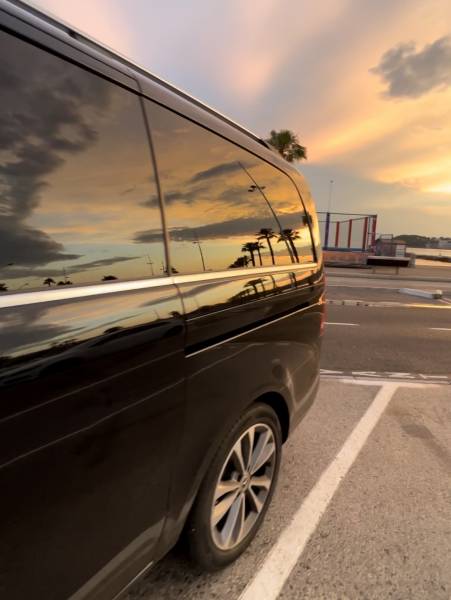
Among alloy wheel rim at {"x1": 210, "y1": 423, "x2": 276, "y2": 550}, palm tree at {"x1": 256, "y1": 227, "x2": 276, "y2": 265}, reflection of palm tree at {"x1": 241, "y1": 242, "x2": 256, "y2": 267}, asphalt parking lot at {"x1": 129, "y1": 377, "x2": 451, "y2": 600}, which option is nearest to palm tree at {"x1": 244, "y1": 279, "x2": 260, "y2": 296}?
reflection of palm tree at {"x1": 241, "y1": 242, "x2": 256, "y2": 267}

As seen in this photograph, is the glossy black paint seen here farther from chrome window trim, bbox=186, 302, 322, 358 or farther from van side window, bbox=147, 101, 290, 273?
van side window, bbox=147, 101, 290, 273

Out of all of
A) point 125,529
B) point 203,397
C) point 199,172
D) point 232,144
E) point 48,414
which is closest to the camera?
point 48,414

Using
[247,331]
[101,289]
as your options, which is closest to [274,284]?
[247,331]

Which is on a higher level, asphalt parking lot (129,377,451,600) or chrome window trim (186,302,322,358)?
chrome window trim (186,302,322,358)

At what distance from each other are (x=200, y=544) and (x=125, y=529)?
606mm

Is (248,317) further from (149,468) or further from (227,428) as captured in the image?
(149,468)

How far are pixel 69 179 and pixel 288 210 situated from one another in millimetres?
1618

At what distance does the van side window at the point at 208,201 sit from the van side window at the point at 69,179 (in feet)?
0.32

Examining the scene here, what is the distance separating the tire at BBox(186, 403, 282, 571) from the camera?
6.04 ft

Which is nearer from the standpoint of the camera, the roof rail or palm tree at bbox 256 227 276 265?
the roof rail

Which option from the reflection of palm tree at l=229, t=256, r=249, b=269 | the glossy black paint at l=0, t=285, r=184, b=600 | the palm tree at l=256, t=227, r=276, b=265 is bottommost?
the glossy black paint at l=0, t=285, r=184, b=600

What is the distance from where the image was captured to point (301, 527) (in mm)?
2410

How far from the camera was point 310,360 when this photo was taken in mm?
2787

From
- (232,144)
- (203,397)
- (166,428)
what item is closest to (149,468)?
(166,428)
